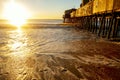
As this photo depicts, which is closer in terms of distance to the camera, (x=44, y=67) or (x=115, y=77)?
(x=115, y=77)

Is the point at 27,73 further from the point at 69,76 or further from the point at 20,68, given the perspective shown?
the point at 69,76

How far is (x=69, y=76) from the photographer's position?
23.4 feet

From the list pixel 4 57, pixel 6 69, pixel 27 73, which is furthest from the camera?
pixel 4 57

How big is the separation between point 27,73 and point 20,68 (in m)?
0.83

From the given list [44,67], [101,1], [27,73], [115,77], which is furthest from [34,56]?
[101,1]

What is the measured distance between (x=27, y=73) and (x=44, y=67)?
0.99 meters

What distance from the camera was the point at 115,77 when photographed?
7.05 m

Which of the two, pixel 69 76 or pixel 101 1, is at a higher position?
pixel 101 1

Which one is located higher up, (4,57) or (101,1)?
(101,1)

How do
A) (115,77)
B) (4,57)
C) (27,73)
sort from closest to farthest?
(115,77), (27,73), (4,57)

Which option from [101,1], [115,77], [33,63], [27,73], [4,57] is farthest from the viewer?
[101,1]

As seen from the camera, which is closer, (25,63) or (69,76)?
(69,76)

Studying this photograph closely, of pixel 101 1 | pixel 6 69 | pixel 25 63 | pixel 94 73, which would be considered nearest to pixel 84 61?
pixel 94 73

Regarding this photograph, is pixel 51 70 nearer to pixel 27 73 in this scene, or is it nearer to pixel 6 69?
pixel 27 73
